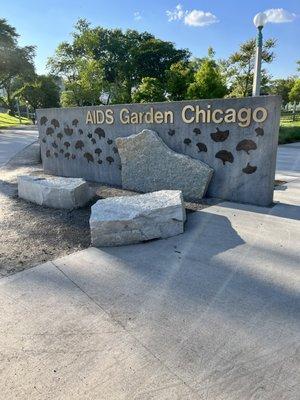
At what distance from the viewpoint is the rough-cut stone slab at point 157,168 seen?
5.57 m

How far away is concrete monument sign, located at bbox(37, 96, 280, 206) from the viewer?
4.88 m

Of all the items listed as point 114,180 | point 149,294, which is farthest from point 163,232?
point 114,180

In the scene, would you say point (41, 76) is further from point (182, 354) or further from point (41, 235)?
point (182, 354)

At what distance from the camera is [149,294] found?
2.84m

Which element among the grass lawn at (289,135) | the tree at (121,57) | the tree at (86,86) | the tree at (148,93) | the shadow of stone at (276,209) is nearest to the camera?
the shadow of stone at (276,209)

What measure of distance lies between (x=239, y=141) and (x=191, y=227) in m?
1.72

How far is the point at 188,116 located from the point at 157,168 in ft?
3.58

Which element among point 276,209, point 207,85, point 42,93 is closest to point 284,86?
point 207,85

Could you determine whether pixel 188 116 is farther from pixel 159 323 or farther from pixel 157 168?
pixel 159 323

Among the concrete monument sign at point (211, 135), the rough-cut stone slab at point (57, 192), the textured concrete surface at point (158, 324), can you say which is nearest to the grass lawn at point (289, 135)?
the concrete monument sign at point (211, 135)

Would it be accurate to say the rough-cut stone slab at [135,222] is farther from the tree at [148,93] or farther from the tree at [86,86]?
the tree at [86,86]

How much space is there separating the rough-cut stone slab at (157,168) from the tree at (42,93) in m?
38.8

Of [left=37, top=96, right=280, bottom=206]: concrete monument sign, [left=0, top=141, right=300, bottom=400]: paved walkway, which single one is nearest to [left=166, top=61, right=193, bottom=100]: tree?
[left=37, top=96, right=280, bottom=206]: concrete monument sign

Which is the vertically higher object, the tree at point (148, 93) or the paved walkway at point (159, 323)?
the tree at point (148, 93)
